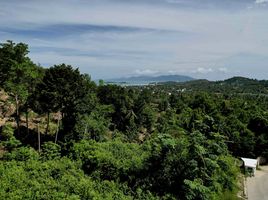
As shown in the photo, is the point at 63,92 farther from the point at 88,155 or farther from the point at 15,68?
the point at 88,155

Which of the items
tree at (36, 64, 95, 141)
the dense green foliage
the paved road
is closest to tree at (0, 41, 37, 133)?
the dense green foliage

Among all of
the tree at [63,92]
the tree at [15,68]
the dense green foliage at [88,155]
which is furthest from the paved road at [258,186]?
the tree at [15,68]

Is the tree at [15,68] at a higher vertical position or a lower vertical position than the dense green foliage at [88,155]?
higher

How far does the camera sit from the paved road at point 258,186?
2455cm

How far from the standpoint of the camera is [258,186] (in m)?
27.3

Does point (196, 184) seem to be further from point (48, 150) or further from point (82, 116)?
point (82, 116)

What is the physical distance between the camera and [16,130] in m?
29.6

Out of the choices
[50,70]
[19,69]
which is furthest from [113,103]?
[19,69]

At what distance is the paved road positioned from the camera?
2455 centimetres

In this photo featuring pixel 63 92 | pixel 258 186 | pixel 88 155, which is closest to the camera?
pixel 88 155

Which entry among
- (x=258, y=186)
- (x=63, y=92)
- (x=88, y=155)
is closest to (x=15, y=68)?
(x=63, y=92)

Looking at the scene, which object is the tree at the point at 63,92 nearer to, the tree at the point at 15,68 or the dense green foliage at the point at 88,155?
the dense green foliage at the point at 88,155

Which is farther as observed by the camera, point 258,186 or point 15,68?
point 258,186

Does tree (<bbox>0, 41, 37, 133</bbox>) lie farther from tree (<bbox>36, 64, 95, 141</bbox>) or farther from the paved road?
the paved road
